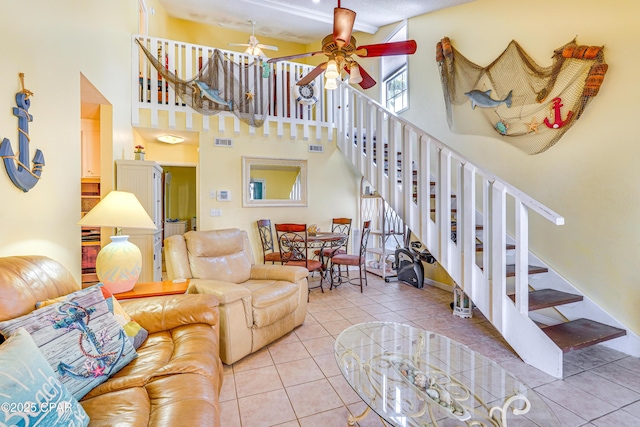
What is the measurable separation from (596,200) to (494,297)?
1.24m

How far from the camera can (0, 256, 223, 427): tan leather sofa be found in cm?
112

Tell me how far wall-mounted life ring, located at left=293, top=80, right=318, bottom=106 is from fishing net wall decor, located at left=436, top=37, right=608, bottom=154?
1938 mm

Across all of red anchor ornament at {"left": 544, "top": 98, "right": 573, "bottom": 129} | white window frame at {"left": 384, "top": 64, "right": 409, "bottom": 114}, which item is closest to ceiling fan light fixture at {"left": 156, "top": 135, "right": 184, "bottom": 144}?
white window frame at {"left": 384, "top": 64, "right": 409, "bottom": 114}

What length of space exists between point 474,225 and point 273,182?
10.7 feet

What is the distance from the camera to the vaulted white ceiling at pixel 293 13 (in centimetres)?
438

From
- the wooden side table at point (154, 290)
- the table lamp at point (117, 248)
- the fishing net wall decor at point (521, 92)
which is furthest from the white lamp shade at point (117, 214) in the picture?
the fishing net wall decor at point (521, 92)

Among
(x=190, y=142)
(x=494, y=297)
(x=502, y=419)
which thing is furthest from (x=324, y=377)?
(x=190, y=142)

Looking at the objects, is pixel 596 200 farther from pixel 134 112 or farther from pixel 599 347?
pixel 134 112

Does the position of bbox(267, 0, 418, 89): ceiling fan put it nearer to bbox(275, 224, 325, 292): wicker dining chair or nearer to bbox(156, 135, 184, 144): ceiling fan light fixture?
bbox(275, 224, 325, 292): wicker dining chair

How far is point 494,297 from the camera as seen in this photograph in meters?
2.45

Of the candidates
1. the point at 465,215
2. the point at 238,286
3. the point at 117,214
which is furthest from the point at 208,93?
the point at 465,215

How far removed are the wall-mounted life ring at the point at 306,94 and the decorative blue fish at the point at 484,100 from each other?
2371 mm

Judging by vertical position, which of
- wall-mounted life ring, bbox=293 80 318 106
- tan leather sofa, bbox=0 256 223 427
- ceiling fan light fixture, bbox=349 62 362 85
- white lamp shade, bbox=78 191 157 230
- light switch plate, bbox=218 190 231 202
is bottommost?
tan leather sofa, bbox=0 256 223 427

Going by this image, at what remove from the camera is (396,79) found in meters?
5.25
